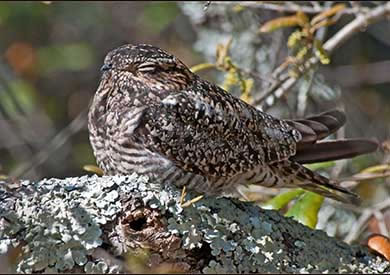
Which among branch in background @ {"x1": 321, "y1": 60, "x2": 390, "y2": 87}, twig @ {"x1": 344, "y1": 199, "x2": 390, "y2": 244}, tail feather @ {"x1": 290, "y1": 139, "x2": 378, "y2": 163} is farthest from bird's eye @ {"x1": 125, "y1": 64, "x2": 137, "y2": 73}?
branch in background @ {"x1": 321, "y1": 60, "x2": 390, "y2": 87}

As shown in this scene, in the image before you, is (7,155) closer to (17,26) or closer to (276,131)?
(17,26)

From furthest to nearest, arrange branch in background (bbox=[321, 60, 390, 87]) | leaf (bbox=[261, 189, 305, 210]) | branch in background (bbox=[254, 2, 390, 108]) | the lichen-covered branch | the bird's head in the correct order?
branch in background (bbox=[321, 60, 390, 87]) → branch in background (bbox=[254, 2, 390, 108]) → leaf (bbox=[261, 189, 305, 210]) → the bird's head → the lichen-covered branch

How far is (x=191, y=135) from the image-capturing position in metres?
3.49

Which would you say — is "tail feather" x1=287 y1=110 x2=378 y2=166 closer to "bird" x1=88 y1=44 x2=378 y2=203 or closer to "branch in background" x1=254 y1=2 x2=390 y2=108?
"bird" x1=88 y1=44 x2=378 y2=203

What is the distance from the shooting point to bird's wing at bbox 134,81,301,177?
11.3ft

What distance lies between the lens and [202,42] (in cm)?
561

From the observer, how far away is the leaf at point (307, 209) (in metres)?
3.68

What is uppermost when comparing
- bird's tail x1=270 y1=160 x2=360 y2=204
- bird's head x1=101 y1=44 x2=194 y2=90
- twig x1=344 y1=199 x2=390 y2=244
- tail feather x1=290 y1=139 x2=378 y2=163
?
bird's head x1=101 y1=44 x2=194 y2=90

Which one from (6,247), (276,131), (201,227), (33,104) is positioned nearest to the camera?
(6,247)

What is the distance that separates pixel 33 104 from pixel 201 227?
3.95m

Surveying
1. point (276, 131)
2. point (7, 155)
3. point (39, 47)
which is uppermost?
point (276, 131)

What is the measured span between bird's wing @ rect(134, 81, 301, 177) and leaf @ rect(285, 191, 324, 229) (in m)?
0.21

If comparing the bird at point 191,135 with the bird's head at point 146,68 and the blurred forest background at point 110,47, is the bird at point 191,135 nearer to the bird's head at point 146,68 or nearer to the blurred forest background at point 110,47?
the bird's head at point 146,68

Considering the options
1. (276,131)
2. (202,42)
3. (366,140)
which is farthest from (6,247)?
(202,42)
